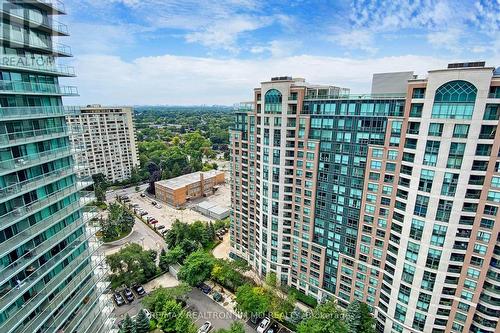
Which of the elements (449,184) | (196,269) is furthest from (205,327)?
(449,184)

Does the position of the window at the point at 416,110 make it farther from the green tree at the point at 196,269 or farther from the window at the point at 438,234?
the green tree at the point at 196,269

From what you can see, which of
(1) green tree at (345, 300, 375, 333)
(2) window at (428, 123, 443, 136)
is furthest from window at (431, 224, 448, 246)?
(1) green tree at (345, 300, 375, 333)

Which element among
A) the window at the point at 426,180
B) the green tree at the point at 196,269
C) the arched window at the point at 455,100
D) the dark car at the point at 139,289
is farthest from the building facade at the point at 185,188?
the arched window at the point at 455,100

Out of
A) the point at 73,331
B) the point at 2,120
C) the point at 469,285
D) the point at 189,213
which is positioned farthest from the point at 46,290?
the point at 189,213

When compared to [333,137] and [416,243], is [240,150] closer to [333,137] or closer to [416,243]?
[333,137]

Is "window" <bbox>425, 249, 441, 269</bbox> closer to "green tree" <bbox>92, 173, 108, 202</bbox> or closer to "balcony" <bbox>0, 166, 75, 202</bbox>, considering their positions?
"balcony" <bbox>0, 166, 75, 202</bbox>

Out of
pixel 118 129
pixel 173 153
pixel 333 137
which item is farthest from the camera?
pixel 173 153

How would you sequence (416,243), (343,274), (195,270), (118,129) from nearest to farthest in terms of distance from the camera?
(416,243)
(343,274)
(195,270)
(118,129)
